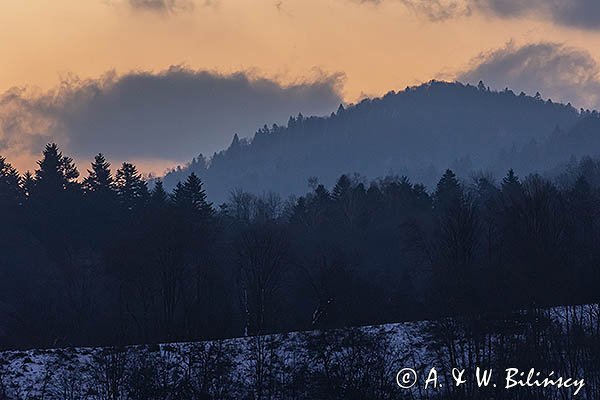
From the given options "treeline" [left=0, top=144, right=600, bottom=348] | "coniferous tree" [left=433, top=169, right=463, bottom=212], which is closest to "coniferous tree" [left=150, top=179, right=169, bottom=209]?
"treeline" [left=0, top=144, right=600, bottom=348]

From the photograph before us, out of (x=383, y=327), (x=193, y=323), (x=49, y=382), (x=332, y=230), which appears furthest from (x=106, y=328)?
(x=332, y=230)

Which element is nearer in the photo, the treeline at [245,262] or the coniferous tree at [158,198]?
the treeline at [245,262]

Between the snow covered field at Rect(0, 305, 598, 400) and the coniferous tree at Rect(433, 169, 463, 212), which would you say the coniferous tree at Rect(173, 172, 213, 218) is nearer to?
the coniferous tree at Rect(433, 169, 463, 212)

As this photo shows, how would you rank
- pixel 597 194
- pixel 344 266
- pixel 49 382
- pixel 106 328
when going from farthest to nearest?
pixel 597 194 < pixel 344 266 < pixel 106 328 < pixel 49 382

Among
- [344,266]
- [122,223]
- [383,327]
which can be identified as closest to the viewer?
[383,327]

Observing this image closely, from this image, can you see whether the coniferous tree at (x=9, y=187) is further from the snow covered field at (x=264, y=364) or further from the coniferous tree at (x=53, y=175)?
the snow covered field at (x=264, y=364)

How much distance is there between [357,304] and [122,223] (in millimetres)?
27023

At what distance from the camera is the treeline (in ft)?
155

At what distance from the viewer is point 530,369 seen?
104 ft

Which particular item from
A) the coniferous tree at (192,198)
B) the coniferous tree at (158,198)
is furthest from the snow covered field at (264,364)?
the coniferous tree at (158,198)

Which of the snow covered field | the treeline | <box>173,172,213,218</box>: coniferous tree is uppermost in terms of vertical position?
<box>173,172,213,218</box>: coniferous tree

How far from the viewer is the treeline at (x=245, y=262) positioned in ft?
155

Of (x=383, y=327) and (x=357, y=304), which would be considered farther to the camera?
(x=357, y=304)

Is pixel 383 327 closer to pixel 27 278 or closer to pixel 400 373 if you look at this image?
pixel 400 373
